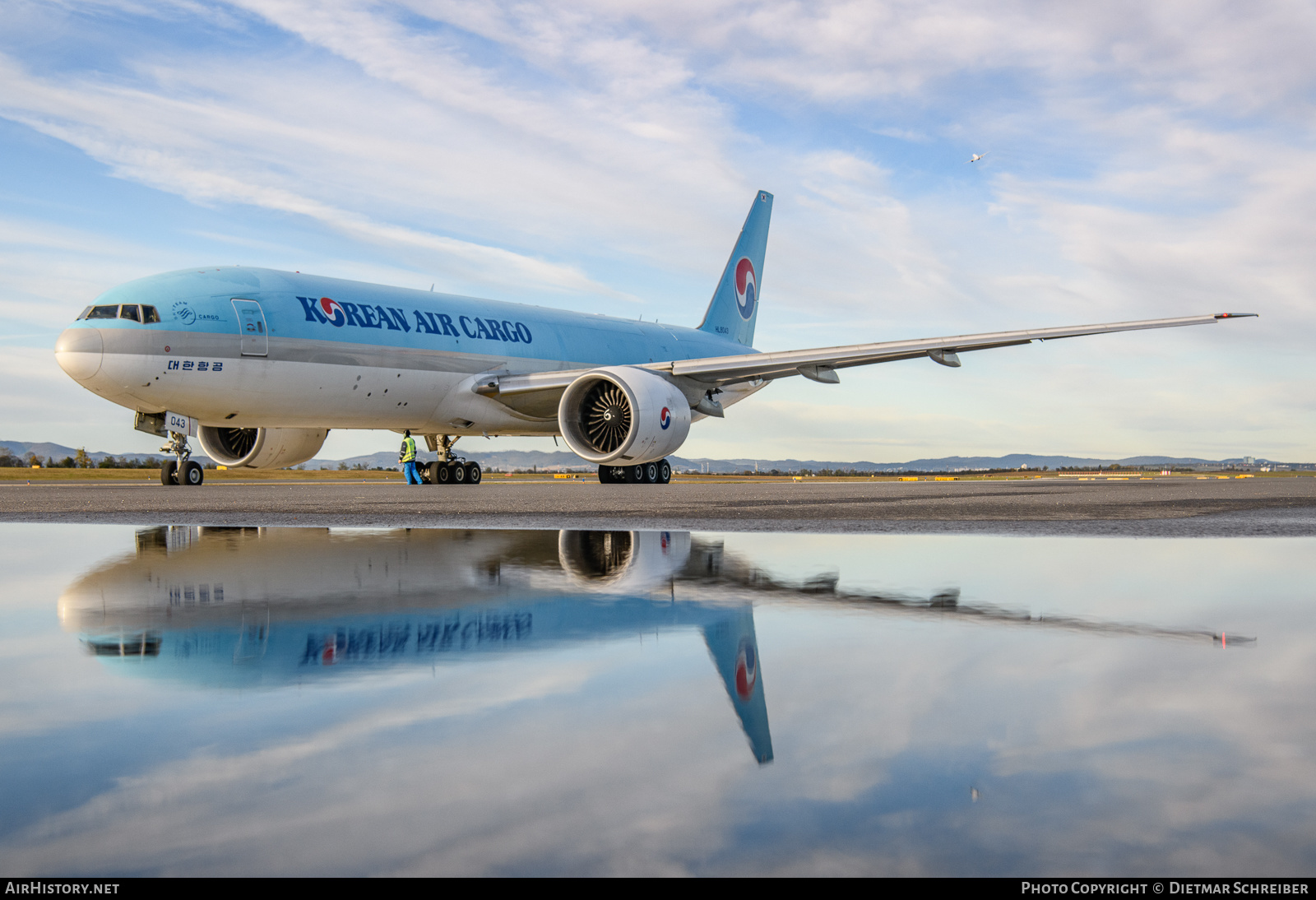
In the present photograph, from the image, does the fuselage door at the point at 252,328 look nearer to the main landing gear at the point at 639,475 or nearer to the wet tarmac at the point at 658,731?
the main landing gear at the point at 639,475

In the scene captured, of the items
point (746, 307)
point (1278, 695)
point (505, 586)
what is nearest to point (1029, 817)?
point (1278, 695)

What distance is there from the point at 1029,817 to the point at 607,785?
71 cm

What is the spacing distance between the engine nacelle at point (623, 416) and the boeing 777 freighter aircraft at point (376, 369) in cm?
3

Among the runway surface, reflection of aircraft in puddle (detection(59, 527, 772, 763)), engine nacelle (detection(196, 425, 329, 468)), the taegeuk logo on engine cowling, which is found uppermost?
the taegeuk logo on engine cowling

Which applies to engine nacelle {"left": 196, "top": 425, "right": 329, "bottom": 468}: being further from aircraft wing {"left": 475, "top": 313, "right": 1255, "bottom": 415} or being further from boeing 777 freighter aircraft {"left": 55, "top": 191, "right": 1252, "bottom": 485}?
aircraft wing {"left": 475, "top": 313, "right": 1255, "bottom": 415}

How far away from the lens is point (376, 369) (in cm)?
1738

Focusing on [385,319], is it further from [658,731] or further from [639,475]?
[658,731]

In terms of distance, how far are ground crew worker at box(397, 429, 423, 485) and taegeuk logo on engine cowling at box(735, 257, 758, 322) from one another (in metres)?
11.9

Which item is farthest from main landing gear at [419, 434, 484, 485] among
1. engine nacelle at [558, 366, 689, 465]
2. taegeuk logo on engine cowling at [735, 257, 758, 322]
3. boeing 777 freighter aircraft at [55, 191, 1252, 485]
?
taegeuk logo on engine cowling at [735, 257, 758, 322]

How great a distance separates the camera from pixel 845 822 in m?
1.56

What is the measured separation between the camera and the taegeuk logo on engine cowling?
29438mm

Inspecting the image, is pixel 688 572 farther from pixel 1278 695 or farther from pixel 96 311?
pixel 96 311

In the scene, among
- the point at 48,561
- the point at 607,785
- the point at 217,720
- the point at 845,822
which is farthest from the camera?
the point at 48,561

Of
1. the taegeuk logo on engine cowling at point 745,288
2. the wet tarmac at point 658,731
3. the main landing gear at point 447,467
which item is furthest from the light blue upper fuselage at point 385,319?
the wet tarmac at point 658,731
